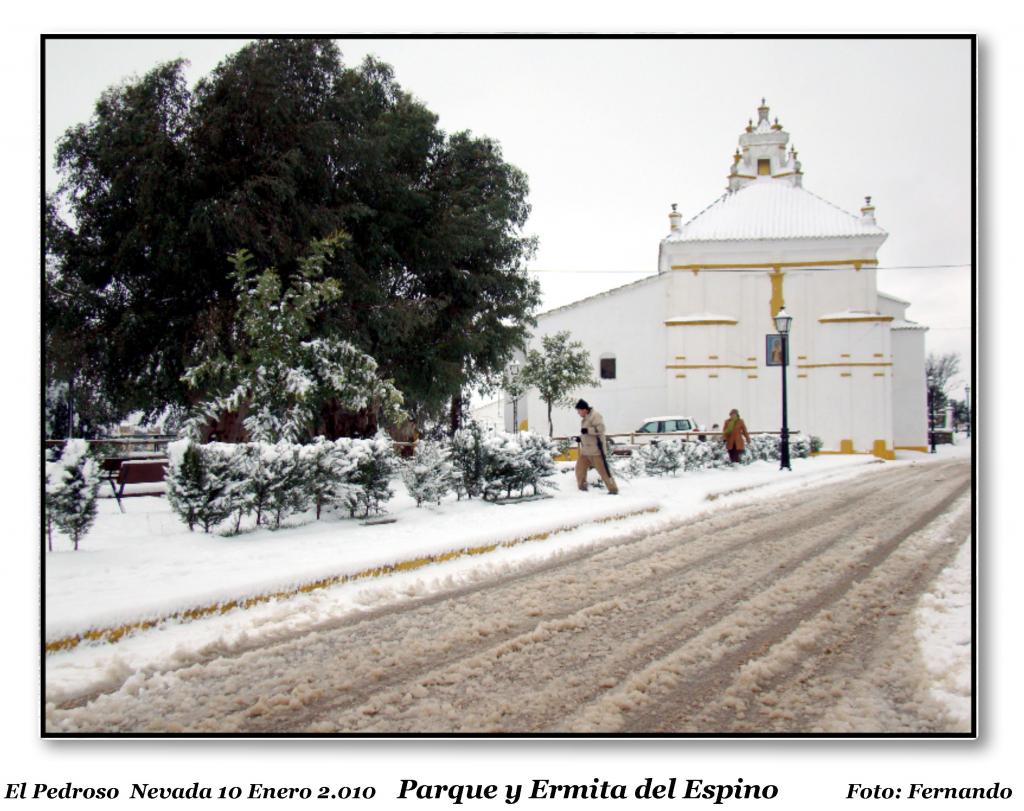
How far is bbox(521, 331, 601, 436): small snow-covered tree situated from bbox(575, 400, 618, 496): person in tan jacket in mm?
11438

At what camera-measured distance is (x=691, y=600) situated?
18.7 feet

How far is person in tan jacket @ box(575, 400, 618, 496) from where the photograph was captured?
1225cm

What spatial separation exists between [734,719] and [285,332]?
7.72 metres

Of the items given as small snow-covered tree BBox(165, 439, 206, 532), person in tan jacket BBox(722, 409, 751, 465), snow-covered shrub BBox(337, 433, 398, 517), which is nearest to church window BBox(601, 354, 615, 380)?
person in tan jacket BBox(722, 409, 751, 465)

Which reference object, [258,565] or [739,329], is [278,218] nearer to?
[258,565]

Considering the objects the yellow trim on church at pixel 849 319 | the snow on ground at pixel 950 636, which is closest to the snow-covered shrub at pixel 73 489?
the snow on ground at pixel 950 636

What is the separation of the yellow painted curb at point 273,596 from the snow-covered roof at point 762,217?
17701 millimetres

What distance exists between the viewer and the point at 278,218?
39.2 ft

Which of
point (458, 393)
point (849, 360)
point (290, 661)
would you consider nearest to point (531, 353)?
point (458, 393)

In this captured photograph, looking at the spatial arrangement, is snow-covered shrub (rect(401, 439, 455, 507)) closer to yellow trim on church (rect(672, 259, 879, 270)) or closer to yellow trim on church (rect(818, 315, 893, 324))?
yellow trim on church (rect(672, 259, 879, 270))

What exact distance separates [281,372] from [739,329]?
68.8 ft

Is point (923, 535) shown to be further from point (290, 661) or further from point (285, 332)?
point (285, 332)

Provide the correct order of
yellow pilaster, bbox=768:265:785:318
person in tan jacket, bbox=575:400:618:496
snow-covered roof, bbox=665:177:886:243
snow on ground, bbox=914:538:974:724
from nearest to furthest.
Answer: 1. snow on ground, bbox=914:538:974:724
2. person in tan jacket, bbox=575:400:618:496
3. snow-covered roof, bbox=665:177:886:243
4. yellow pilaster, bbox=768:265:785:318

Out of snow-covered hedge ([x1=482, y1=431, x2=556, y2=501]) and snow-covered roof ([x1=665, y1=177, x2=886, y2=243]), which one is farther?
snow-covered roof ([x1=665, y1=177, x2=886, y2=243])
